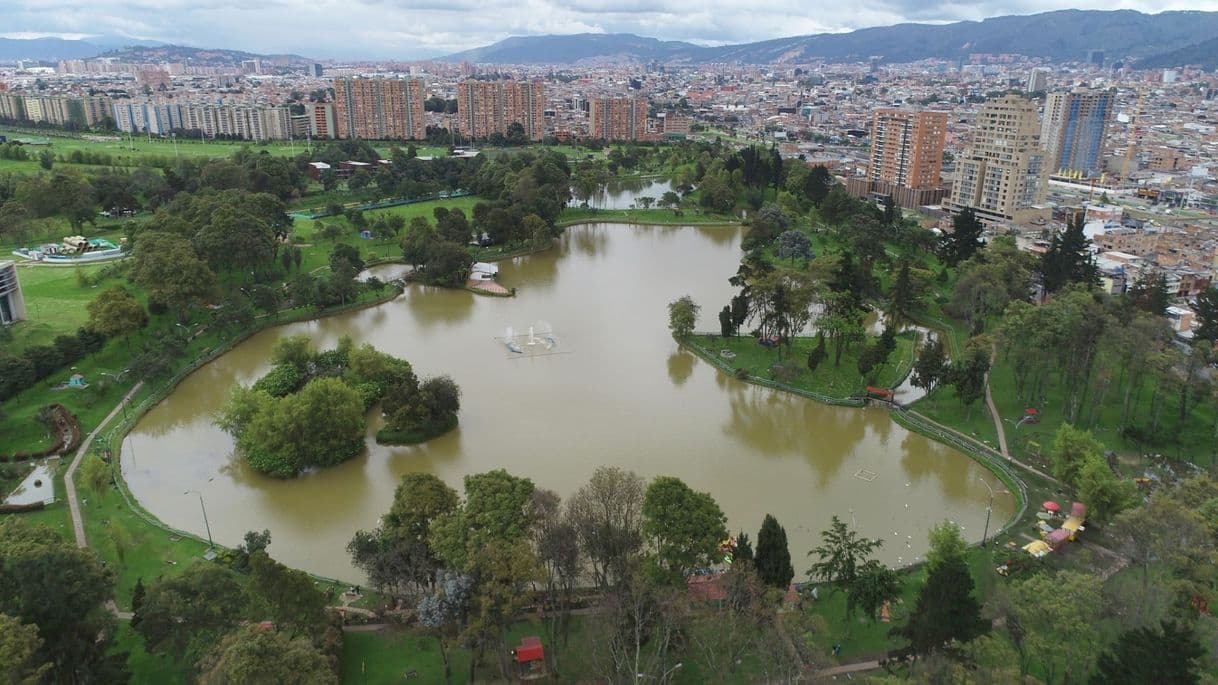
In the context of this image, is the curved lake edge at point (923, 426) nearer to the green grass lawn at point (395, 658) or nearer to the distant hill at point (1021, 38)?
the green grass lawn at point (395, 658)

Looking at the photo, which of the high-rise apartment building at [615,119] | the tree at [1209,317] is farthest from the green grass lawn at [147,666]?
the high-rise apartment building at [615,119]

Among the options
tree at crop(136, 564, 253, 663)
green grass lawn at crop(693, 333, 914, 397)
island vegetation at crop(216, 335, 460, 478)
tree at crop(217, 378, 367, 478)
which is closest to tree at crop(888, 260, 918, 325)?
green grass lawn at crop(693, 333, 914, 397)

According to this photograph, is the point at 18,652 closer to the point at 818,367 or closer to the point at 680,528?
the point at 680,528

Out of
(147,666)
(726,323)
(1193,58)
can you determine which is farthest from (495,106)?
(1193,58)

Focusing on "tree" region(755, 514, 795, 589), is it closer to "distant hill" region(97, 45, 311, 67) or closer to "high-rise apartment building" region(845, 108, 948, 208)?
"high-rise apartment building" region(845, 108, 948, 208)

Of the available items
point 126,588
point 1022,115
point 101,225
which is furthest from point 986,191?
point 101,225
